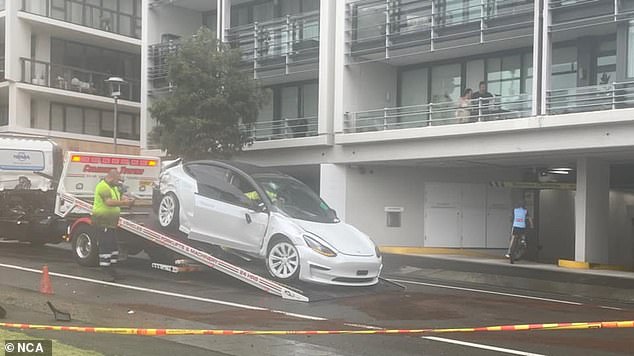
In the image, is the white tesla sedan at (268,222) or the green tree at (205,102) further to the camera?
the green tree at (205,102)

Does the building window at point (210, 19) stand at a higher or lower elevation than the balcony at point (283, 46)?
higher

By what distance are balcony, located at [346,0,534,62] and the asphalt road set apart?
8365 mm

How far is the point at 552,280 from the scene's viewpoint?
16172mm

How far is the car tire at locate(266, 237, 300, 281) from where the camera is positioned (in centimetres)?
1138

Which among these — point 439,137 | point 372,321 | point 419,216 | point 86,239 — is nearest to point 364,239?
point 372,321

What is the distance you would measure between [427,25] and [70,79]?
1946cm

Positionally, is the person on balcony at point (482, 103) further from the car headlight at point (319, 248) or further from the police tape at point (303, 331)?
the police tape at point (303, 331)

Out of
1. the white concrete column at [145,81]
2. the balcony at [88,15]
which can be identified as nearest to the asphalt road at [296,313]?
the white concrete column at [145,81]

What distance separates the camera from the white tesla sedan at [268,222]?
11.3 metres

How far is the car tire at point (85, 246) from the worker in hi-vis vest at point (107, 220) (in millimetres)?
1275

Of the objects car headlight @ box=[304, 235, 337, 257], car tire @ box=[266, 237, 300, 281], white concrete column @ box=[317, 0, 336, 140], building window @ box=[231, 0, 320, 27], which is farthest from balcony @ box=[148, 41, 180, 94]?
Answer: car headlight @ box=[304, 235, 337, 257]

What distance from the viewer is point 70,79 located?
3366 cm

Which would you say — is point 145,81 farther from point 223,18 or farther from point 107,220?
point 107,220

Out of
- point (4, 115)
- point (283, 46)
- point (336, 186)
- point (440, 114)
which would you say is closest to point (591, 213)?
point (440, 114)
